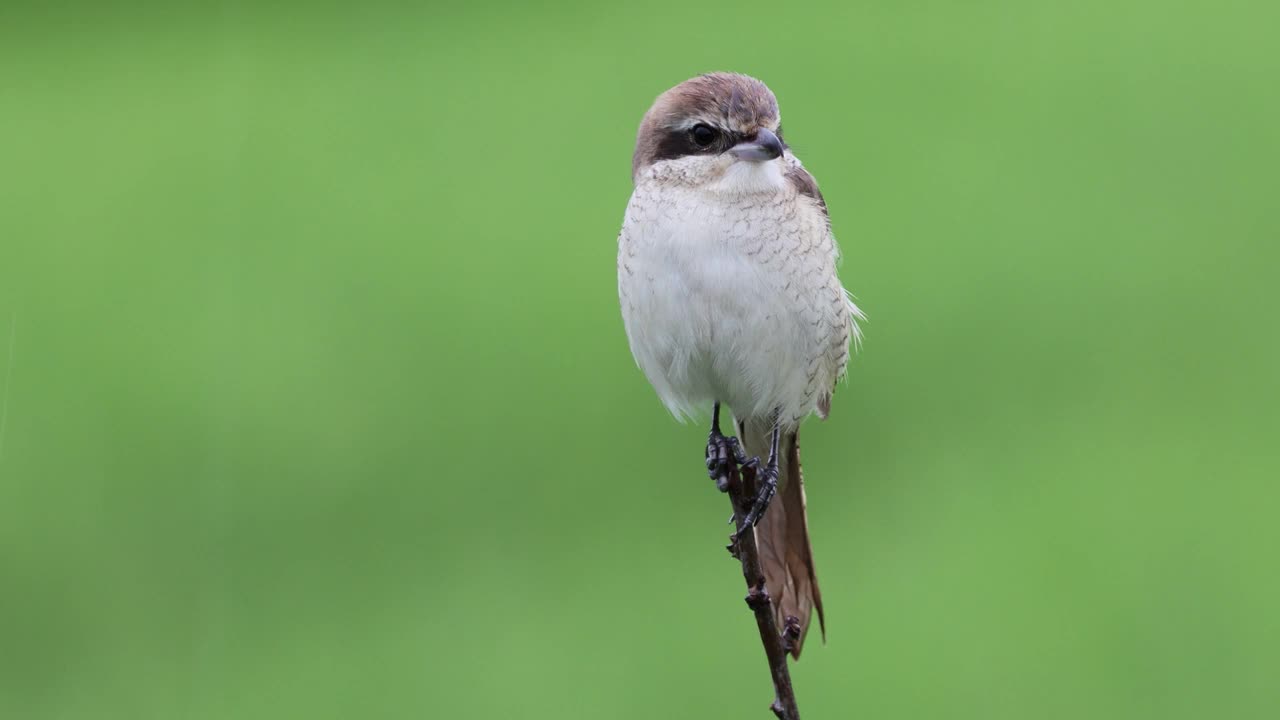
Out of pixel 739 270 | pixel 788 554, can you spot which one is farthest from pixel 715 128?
pixel 788 554

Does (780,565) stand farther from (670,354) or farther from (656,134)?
(656,134)

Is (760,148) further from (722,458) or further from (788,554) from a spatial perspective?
(788,554)

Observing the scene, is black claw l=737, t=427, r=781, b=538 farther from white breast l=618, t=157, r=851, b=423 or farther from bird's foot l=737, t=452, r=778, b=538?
white breast l=618, t=157, r=851, b=423

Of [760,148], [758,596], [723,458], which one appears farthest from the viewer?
[760,148]

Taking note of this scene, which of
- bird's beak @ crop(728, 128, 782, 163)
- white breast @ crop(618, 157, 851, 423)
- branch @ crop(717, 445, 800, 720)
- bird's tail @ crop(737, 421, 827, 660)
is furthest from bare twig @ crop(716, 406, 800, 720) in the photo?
bird's beak @ crop(728, 128, 782, 163)

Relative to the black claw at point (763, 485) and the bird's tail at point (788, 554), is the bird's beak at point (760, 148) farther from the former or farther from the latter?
the bird's tail at point (788, 554)

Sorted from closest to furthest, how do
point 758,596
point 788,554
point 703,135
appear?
point 758,596 < point 703,135 < point 788,554

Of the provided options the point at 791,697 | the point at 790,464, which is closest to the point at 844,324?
the point at 790,464
